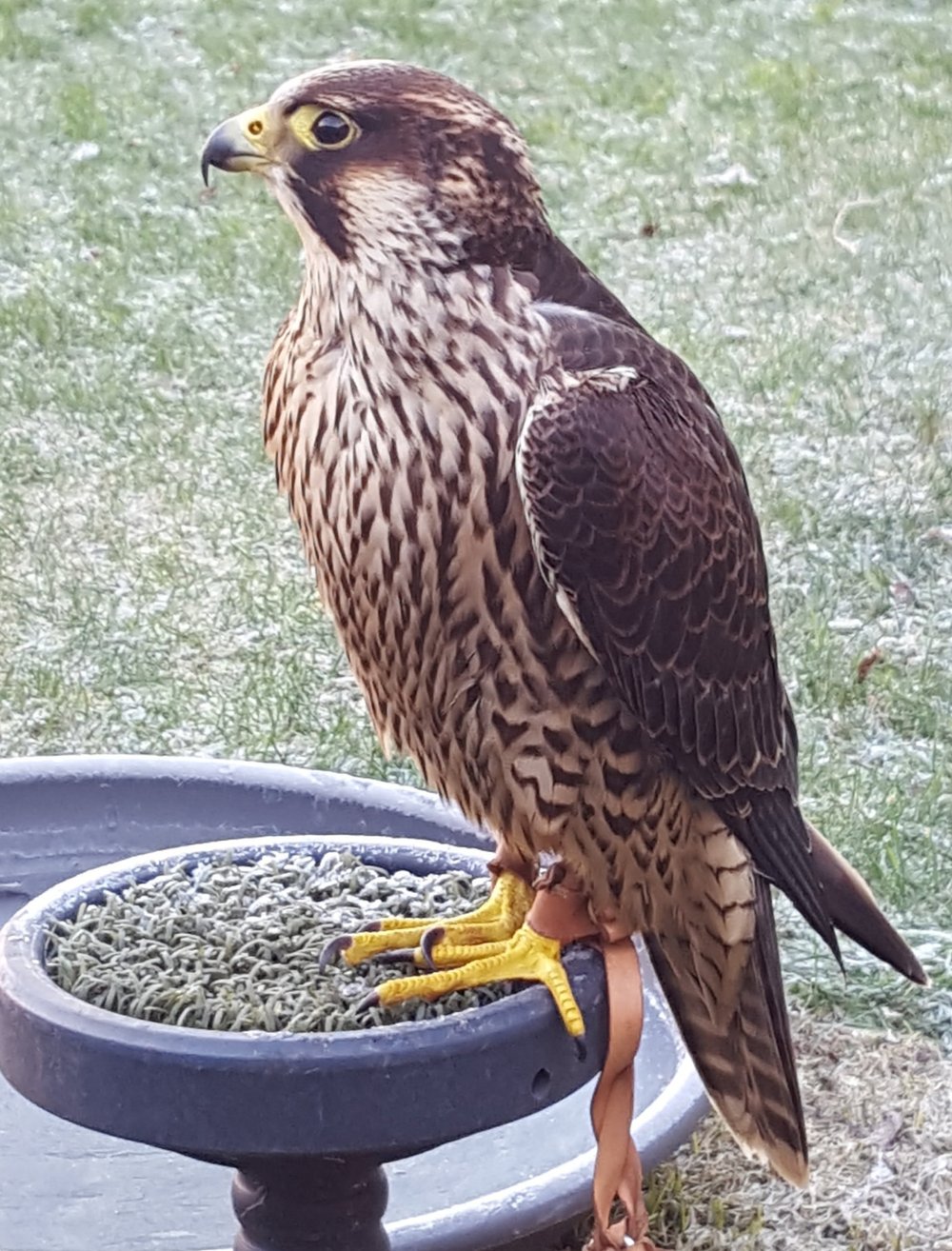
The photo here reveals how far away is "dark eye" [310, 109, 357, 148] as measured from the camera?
6.21ft

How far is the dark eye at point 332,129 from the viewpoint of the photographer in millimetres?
1892

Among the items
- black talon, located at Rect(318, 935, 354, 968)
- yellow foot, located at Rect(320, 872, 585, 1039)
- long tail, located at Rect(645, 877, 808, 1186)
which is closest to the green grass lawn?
long tail, located at Rect(645, 877, 808, 1186)

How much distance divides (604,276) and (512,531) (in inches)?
164

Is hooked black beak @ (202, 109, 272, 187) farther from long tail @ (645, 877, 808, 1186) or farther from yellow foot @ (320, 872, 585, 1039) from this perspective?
long tail @ (645, 877, 808, 1186)

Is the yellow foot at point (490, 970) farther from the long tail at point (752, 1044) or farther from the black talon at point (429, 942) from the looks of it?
the long tail at point (752, 1044)

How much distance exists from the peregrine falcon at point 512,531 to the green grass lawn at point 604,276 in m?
1.12

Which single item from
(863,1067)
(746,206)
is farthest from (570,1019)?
(746,206)

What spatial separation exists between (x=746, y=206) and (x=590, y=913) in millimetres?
4826

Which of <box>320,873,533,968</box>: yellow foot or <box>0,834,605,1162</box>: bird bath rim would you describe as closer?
<box>0,834,605,1162</box>: bird bath rim

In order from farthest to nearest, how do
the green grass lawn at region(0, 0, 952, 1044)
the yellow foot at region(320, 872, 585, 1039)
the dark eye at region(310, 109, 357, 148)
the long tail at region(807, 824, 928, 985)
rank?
1. the green grass lawn at region(0, 0, 952, 1044)
2. the long tail at region(807, 824, 928, 985)
3. the yellow foot at region(320, 872, 585, 1039)
4. the dark eye at region(310, 109, 357, 148)

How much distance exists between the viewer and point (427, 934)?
2.04 metres

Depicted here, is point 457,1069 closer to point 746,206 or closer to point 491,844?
point 491,844

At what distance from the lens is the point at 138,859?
7.35 ft

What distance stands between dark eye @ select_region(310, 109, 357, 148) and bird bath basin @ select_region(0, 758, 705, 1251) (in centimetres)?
81
